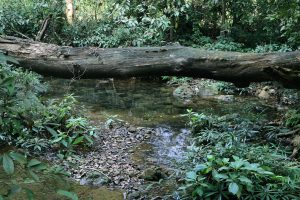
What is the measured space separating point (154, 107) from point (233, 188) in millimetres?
4293

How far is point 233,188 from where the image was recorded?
2.76 m

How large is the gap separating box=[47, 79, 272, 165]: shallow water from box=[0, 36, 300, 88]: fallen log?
31.6 inches

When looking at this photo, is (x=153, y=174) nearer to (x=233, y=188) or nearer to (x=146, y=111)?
(x=233, y=188)

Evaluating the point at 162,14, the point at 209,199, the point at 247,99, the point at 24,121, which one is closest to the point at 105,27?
the point at 162,14

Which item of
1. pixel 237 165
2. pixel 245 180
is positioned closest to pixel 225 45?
pixel 237 165

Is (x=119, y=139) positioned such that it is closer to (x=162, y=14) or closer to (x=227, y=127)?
(x=227, y=127)

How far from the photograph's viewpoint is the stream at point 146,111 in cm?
446

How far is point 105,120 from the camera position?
592cm

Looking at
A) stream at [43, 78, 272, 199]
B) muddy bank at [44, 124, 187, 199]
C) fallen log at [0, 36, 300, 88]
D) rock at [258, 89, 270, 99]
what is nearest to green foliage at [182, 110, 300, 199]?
muddy bank at [44, 124, 187, 199]

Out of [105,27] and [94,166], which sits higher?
[105,27]

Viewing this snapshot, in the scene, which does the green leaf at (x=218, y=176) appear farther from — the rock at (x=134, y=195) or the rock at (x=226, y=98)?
the rock at (x=226, y=98)

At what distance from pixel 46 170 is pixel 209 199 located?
1.96 metres

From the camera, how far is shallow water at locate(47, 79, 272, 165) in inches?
195

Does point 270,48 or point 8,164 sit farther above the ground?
point 8,164
